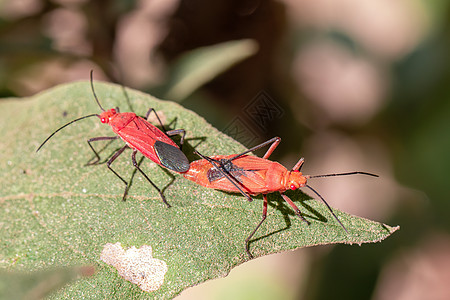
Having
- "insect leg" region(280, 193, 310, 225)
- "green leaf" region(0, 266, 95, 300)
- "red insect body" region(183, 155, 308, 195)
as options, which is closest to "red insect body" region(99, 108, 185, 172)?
"red insect body" region(183, 155, 308, 195)

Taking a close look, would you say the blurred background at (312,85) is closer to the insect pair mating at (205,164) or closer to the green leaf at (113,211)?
the insect pair mating at (205,164)

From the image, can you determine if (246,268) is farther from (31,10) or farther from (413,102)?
(31,10)

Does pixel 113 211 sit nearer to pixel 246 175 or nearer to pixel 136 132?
pixel 136 132

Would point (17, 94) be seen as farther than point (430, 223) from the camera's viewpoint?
No

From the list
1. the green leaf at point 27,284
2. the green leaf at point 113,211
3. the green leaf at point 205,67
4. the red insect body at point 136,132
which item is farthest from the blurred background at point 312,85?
the green leaf at point 27,284

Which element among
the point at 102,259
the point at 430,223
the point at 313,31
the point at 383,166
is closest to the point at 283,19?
the point at 313,31

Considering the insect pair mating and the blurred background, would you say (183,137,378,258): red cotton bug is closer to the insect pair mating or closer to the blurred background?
the insect pair mating

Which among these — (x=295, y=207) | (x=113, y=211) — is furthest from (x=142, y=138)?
(x=295, y=207)
